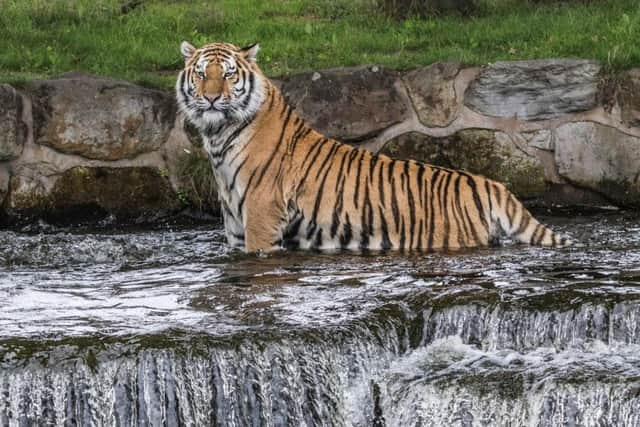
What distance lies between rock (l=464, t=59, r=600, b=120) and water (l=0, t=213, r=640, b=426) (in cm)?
229

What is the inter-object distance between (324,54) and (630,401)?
17.9 feet

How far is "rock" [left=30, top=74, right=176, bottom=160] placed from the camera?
31.0 feet

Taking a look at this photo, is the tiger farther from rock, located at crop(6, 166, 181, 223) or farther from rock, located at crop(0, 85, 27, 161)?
rock, located at crop(0, 85, 27, 161)

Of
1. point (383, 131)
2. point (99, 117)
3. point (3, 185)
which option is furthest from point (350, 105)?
point (3, 185)

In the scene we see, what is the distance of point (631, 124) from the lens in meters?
9.53

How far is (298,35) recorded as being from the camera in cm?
1103

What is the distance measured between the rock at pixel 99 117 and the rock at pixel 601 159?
2.86m

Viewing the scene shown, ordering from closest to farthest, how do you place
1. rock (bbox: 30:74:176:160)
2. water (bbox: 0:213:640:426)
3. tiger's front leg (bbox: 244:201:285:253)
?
water (bbox: 0:213:640:426), tiger's front leg (bbox: 244:201:285:253), rock (bbox: 30:74:176:160)

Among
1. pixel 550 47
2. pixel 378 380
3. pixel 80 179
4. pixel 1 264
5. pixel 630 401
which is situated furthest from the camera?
pixel 550 47

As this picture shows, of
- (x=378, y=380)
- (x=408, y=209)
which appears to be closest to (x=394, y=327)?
(x=378, y=380)

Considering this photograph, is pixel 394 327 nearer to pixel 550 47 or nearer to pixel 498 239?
pixel 498 239

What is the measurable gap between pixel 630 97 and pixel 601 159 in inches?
19.1

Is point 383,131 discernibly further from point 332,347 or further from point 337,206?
point 332,347

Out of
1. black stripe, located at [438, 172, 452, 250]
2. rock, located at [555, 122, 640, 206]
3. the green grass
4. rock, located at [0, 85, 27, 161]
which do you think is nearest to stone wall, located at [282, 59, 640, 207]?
rock, located at [555, 122, 640, 206]
